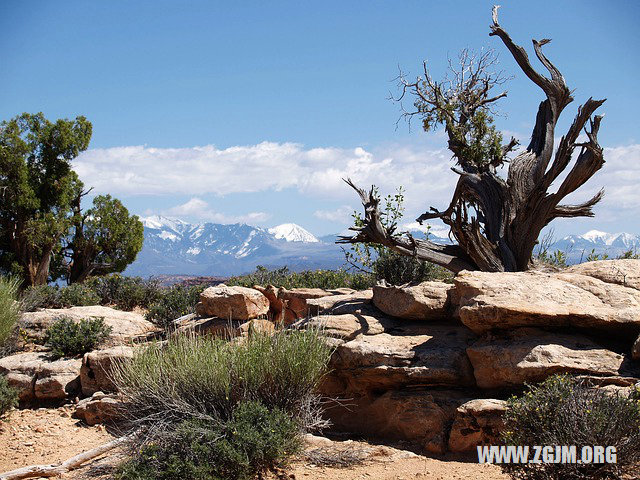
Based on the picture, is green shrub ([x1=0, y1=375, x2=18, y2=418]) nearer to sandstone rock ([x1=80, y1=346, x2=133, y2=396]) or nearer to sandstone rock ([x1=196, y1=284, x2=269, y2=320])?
sandstone rock ([x1=80, y1=346, x2=133, y2=396])

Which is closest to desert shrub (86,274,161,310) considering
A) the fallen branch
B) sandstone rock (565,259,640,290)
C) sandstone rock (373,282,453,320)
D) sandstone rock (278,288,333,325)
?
sandstone rock (278,288,333,325)

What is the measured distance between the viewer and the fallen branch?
690 centimetres

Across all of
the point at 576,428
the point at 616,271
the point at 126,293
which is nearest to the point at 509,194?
the point at 616,271

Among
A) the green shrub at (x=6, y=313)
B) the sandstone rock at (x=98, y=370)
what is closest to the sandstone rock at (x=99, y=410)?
the sandstone rock at (x=98, y=370)

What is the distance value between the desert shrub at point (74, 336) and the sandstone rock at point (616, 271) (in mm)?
9474

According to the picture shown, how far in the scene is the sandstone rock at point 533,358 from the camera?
6.78m

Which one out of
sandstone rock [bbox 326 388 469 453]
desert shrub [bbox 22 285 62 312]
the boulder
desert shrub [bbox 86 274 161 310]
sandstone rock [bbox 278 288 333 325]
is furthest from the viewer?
desert shrub [bbox 86 274 161 310]

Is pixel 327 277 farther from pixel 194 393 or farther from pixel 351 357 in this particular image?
pixel 194 393

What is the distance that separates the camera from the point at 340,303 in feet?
33.6

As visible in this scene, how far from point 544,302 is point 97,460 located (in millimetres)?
6675

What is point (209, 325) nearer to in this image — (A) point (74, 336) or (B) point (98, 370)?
(B) point (98, 370)

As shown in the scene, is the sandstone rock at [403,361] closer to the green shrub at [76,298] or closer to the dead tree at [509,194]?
the dead tree at [509,194]

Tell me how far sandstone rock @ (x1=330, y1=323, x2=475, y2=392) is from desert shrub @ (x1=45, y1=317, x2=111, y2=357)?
585cm

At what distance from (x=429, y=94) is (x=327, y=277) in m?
5.94
